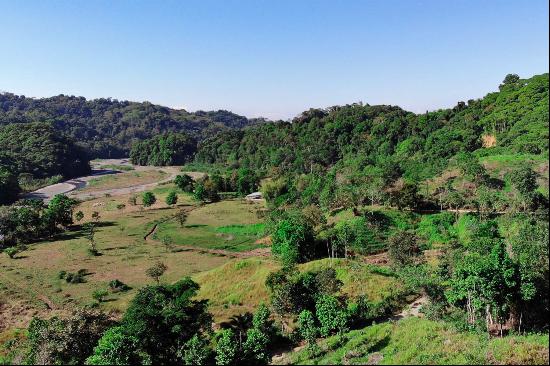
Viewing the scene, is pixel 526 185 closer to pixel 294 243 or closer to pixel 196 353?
pixel 294 243

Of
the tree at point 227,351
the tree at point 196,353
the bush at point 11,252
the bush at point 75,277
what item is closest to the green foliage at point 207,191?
the bush at point 11,252

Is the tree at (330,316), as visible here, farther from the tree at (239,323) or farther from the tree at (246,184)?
the tree at (246,184)

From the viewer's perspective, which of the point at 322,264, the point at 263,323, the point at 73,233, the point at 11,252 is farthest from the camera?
the point at 73,233

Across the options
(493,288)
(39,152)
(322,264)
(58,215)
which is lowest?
(322,264)

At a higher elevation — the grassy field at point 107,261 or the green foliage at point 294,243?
the green foliage at point 294,243

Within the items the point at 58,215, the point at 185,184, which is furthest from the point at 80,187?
the point at 58,215

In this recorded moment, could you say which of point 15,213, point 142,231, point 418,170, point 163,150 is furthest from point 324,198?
point 163,150
